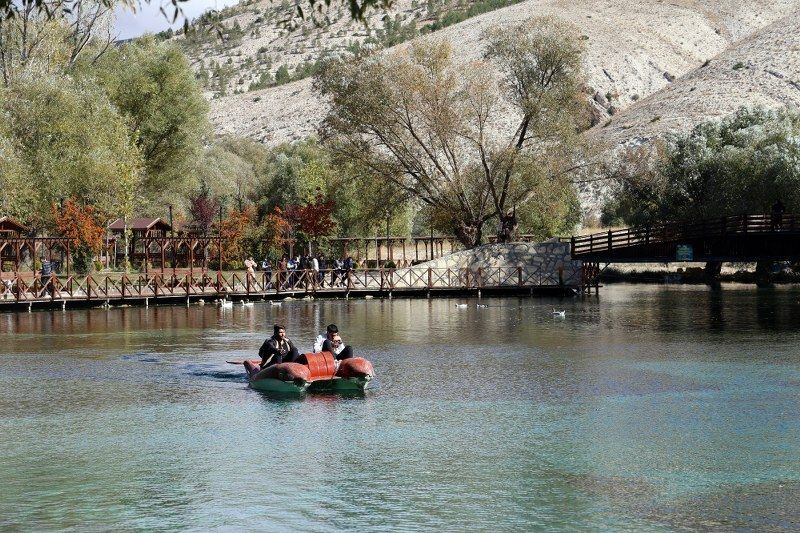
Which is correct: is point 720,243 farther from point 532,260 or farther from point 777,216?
point 532,260

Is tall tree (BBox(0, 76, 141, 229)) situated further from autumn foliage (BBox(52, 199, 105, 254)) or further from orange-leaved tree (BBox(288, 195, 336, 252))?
orange-leaved tree (BBox(288, 195, 336, 252))

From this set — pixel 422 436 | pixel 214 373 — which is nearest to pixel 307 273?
pixel 214 373

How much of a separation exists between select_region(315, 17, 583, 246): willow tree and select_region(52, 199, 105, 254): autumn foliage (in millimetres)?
16087

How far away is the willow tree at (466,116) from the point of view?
66.0 meters

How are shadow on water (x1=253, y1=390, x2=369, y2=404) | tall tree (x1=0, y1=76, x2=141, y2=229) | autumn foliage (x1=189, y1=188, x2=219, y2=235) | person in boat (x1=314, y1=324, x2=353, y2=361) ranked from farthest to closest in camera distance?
autumn foliage (x1=189, y1=188, x2=219, y2=235) < tall tree (x1=0, y1=76, x2=141, y2=229) < person in boat (x1=314, y1=324, x2=353, y2=361) < shadow on water (x1=253, y1=390, x2=369, y2=404)

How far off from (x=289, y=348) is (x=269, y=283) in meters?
33.9

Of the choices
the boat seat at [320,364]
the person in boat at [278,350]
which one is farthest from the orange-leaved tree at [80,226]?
the boat seat at [320,364]

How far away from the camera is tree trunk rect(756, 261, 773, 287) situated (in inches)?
2746

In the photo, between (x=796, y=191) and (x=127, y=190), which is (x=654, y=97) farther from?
(x=127, y=190)

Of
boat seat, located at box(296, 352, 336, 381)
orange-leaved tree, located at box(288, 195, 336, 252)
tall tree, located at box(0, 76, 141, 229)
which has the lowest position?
boat seat, located at box(296, 352, 336, 381)

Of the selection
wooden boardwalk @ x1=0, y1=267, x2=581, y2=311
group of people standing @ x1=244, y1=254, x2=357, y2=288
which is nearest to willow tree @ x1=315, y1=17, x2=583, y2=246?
wooden boardwalk @ x1=0, y1=267, x2=581, y2=311

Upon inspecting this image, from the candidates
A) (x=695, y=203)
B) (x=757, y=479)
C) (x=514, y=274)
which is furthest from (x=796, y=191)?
(x=757, y=479)

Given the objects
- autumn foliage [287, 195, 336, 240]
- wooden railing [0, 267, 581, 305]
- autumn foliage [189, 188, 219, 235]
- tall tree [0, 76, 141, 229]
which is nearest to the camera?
wooden railing [0, 267, 581, 305]

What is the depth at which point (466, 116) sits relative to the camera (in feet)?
222
